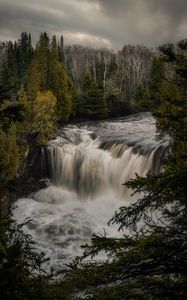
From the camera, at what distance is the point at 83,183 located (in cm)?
3709

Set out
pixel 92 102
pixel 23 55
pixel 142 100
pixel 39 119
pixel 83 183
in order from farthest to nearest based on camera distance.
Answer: pixel 23 55, pixel 142 100, pixel 92 102, pixel 39 119, pixel 83 183

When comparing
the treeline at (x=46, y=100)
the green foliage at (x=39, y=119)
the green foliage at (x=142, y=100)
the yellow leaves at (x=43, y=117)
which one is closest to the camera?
the treeline at (x=46, y=100)

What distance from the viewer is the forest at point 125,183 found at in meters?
5.99

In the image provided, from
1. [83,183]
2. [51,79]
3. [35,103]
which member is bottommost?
[83,183]

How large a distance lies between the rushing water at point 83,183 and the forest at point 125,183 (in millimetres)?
1602

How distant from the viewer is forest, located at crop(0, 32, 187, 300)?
5.99 m

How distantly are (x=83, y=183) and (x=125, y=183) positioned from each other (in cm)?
2961

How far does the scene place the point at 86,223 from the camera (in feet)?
92.2

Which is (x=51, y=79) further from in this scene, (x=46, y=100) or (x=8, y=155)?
(x=8, y=155)

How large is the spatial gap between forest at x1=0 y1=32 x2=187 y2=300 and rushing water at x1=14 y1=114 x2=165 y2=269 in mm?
1602

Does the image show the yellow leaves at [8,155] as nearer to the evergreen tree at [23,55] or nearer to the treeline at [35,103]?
the treeline at [35,103]

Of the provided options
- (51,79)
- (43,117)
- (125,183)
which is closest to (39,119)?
(43,117)

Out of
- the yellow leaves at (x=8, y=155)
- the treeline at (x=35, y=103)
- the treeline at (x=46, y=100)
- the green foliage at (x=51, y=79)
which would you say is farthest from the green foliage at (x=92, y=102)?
the yellow leaves at (x=8, y=155)

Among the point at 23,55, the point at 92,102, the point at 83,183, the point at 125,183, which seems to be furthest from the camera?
the point at 23,55
